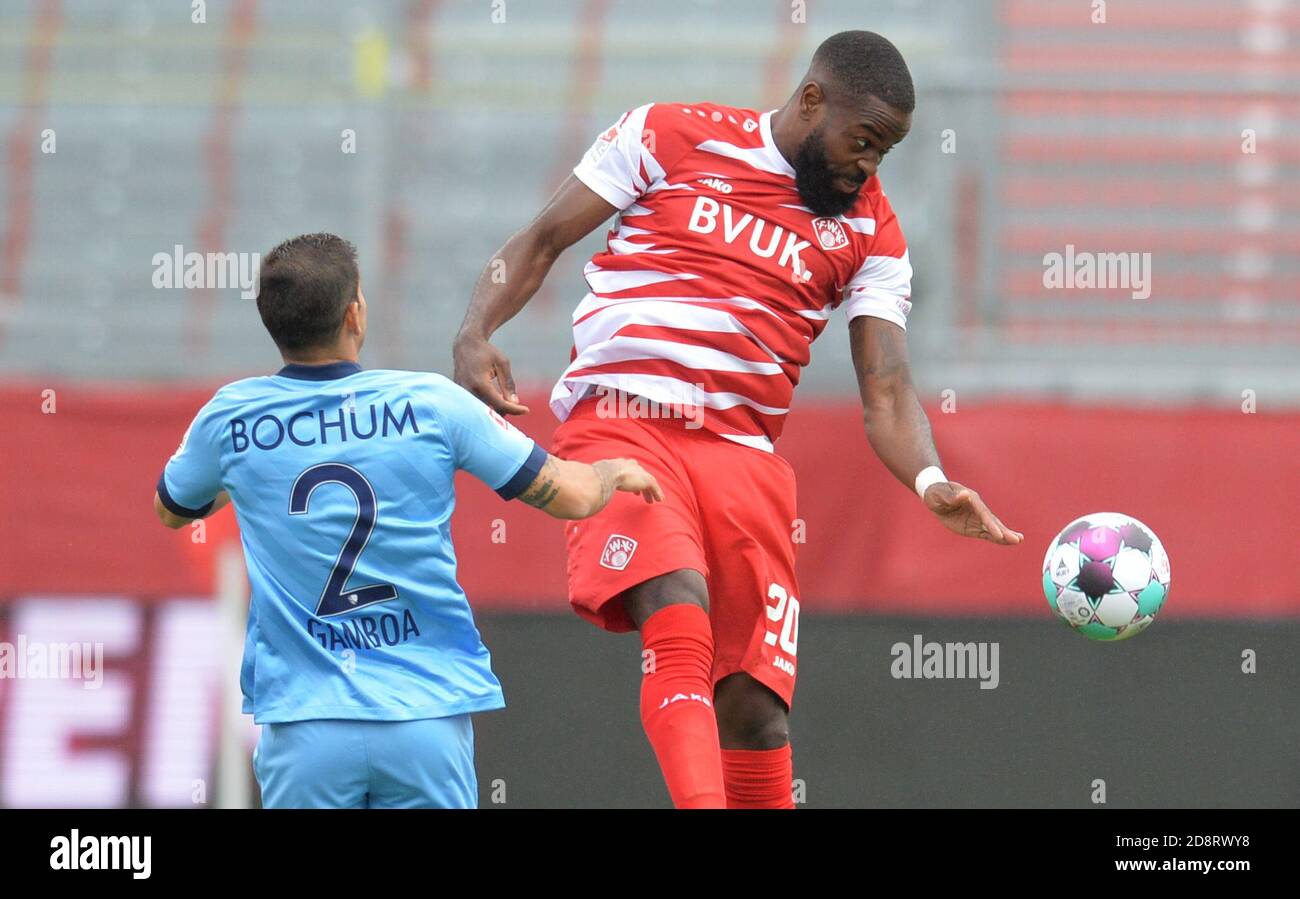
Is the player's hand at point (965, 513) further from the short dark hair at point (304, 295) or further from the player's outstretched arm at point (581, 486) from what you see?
the short dark hair at point (304, 295)

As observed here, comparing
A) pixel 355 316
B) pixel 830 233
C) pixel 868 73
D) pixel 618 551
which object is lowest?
pixel 618 551

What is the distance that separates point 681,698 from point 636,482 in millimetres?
484

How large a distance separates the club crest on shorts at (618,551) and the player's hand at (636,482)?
0.71 feet

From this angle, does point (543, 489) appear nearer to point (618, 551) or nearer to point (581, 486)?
point (581, 486)

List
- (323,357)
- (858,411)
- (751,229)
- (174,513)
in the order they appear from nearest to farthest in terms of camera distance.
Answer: (323,357)
(174,513)
(751,229)
(858,411)

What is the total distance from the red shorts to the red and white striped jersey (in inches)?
3.7

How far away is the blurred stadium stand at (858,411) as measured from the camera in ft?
20.6

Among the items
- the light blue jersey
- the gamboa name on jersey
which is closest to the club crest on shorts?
the light blue jersey

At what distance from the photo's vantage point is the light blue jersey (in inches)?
129

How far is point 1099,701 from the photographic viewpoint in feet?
20.6

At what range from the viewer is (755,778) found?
4.00 meters

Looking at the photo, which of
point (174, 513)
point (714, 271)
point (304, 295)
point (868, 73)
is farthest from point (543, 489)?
point (868, 73)

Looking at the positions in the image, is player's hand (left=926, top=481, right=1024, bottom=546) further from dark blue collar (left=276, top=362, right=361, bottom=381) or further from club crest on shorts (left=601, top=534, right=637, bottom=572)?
dark blue collar (left=276, top=362, right=361, bottom=381)
